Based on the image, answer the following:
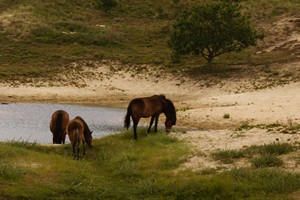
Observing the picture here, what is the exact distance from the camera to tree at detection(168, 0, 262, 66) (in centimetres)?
5488

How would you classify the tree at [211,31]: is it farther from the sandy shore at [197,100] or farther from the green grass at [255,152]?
the green grass at [255,152]

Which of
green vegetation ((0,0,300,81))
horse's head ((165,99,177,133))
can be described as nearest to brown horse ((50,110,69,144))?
horse's head ((165,99,177,133))

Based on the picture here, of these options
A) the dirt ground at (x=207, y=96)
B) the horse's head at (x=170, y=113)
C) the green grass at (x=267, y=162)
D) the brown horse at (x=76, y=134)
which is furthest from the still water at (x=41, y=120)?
the green grass at (x=267, y=162)

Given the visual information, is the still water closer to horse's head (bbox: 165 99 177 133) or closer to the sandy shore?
the sandy shore

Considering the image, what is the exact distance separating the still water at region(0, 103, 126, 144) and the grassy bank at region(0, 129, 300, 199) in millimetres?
9804

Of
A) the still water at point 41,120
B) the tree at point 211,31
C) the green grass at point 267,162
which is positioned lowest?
the still water at point 41,120

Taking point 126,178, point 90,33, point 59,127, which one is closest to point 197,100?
point 59,127

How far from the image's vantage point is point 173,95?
50781mm

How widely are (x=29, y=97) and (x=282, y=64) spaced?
27.5m

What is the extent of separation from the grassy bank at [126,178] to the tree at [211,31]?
128ft

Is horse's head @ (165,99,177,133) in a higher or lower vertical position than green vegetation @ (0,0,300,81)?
lower

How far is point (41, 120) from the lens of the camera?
3453 centimetres

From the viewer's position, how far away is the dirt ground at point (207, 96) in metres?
19.3

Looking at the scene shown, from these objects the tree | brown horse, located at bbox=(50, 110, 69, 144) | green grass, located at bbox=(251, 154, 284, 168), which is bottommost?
green grass, located at bbox=(251, 154, 284, 168)
